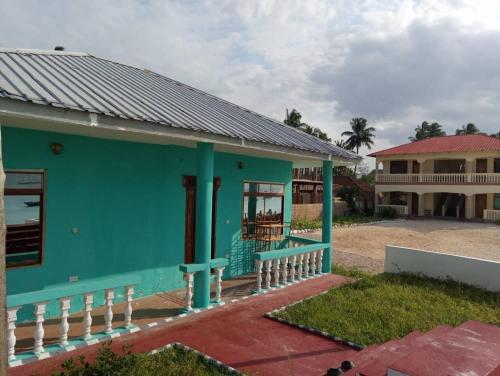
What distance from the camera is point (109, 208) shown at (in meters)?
6.75

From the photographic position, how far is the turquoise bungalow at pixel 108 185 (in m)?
4.73

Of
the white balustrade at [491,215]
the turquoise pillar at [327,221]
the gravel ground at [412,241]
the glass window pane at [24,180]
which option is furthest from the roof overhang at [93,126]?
the white balustrade at [491,215]

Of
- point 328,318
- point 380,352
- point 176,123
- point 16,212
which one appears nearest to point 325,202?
point 328,318

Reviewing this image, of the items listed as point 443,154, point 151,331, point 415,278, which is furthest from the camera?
point 443,154

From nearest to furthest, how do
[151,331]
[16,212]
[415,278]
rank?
1. [151,331]
2. [16,212]
3. [415,278]

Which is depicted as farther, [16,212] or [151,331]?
[16,212]

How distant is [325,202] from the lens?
925 cm

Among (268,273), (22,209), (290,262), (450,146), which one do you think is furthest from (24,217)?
(450,146)

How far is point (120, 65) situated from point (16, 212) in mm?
4845

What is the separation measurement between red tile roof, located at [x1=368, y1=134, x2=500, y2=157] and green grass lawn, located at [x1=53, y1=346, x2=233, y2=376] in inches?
1197

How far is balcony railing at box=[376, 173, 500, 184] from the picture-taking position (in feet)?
93.1

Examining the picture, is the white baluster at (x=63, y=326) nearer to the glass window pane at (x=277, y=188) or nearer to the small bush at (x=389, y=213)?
the glass window pane at (x=277, y=188)

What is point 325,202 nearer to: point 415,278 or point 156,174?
point 415,278

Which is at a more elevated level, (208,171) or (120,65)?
(120,65)
